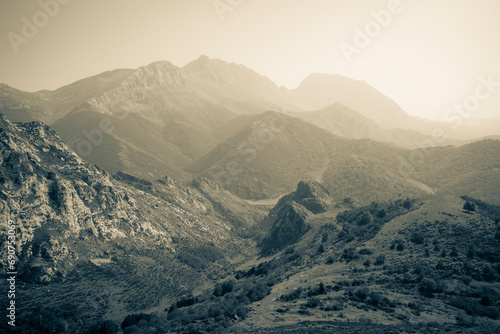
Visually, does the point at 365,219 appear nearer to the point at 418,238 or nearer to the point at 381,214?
the point at 381,214

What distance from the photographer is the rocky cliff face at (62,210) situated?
2395 inches

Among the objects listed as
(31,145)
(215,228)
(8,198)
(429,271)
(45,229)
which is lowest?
(215,228)

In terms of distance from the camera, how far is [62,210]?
71500mm

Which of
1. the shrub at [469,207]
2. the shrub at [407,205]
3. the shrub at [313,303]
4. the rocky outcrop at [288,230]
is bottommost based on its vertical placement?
the rocky outcrop at [288,230]

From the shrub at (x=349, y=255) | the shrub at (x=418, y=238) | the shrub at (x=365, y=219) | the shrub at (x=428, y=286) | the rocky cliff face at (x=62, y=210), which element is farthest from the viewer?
the shrub at (x=365, y=219)

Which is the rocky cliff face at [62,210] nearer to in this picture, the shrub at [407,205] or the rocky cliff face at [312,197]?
the rocky cliff face at [312,197]

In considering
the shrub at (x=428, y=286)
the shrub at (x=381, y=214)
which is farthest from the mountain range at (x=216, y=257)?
the shrub at (x=381, y=214)

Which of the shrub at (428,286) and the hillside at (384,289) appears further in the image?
the shrub at (428,286)

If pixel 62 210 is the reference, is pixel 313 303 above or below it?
below

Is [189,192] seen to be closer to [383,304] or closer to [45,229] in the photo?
[45,229]

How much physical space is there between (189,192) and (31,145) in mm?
67280

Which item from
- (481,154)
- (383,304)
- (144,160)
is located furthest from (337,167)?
(383,304)

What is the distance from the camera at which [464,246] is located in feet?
153

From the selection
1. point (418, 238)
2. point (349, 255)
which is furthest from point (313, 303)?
point (418, 238)
